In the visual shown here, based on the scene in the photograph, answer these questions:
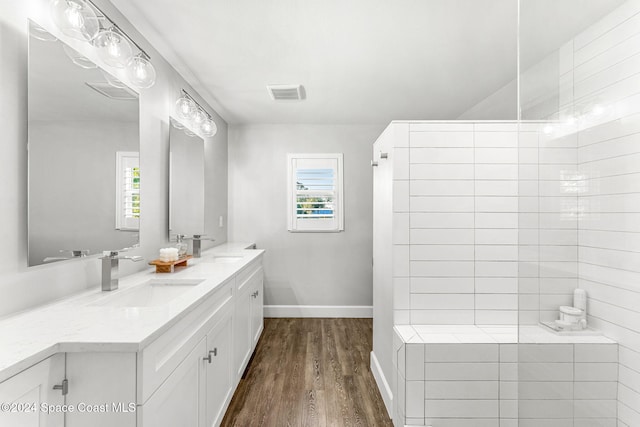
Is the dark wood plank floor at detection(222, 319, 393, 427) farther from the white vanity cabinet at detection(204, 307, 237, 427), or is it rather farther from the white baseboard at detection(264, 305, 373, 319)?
the white baseboard at detection(264, 305, 373, 319)

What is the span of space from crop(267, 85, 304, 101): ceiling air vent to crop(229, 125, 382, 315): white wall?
3.05ft

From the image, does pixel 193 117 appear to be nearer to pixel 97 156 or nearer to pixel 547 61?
pixel 97 156

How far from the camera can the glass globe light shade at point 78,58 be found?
5.11ft

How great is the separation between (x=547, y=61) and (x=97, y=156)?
1948 millimetres

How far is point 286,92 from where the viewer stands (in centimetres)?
321

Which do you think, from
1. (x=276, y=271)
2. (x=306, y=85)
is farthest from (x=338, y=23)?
(x=276, y=271)

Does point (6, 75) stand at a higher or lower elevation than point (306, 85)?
lower

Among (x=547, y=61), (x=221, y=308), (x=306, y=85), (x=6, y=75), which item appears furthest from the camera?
(x=306, y=85)

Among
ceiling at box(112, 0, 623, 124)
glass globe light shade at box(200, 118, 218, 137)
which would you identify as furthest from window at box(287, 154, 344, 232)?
glass globe light shade at box(200, 118, 218, 137)

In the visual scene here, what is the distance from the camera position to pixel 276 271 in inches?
170

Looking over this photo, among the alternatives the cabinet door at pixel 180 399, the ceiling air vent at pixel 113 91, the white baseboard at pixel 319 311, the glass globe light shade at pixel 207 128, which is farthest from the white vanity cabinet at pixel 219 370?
the white baseboard at pixel 319 311

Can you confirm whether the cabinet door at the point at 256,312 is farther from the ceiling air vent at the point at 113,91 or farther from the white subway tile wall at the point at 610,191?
the white subway tile wall at the point at 610,191

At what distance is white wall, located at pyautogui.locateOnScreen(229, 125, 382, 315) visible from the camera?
14.1 ft

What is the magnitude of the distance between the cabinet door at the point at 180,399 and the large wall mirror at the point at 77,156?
29.7 inches
